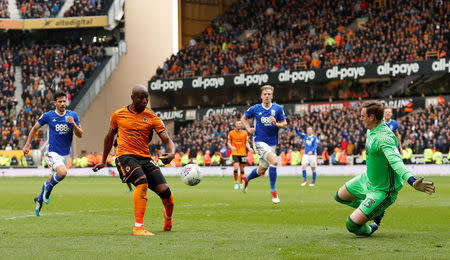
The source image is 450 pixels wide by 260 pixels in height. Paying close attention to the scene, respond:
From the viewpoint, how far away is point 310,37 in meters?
48.1

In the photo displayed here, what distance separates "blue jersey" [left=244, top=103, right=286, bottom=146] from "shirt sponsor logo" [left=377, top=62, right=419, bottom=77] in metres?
27.8

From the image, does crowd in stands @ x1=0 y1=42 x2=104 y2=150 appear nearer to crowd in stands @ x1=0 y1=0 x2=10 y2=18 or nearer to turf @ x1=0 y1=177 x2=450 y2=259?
crowd in stands @ x1=0 y1=0 x2=10 y2=18

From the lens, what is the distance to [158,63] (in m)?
55.9

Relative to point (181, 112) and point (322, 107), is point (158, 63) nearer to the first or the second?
point (181, 112)

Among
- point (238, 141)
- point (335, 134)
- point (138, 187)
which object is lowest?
point (335, 134)

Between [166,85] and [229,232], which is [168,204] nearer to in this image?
[229,232]

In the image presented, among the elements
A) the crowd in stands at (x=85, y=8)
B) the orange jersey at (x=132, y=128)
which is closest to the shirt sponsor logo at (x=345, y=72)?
the crowd in stands at (x=85, y=8)

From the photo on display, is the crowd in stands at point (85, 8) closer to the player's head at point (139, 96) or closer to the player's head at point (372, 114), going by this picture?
the player's head at point (139, 96)

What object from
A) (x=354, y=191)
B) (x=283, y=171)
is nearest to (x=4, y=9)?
(x=283, y=171)

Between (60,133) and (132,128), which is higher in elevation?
(132,128)

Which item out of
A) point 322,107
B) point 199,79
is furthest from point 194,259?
point 199,79

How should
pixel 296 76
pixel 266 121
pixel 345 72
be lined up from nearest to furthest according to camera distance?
pixel 266 121, pixel 345 72, pixel 296 76

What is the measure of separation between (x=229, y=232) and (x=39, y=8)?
49.5m

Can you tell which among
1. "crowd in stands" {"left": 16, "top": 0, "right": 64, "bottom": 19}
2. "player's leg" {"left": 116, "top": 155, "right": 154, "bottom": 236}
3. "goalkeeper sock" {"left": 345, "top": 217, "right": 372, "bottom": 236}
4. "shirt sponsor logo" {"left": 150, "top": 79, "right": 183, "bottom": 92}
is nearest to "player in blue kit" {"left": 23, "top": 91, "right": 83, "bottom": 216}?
"player's leg" {"left": 116, "top": 155, "right": 154, "bottom": 236}
